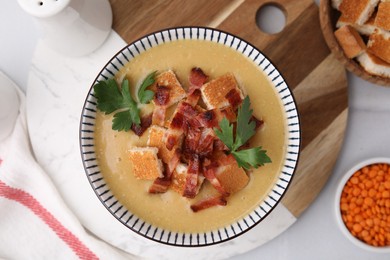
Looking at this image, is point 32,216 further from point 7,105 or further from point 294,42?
point 294,42

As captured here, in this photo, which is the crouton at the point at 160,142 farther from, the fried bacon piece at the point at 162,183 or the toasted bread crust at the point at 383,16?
the toasted bread crust at the point at 383,16

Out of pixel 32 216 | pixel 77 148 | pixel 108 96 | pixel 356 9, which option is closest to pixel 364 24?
pixel 356 9

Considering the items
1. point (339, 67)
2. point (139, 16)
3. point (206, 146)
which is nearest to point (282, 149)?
point (206, 146)

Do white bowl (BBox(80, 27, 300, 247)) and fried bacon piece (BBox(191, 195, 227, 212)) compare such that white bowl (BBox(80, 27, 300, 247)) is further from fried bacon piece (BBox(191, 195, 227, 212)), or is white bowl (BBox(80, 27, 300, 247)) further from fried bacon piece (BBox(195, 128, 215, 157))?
fried bacon piece (BBox(195, 128, 215, 157))

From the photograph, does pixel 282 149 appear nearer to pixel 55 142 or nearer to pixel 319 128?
pixel 319 128

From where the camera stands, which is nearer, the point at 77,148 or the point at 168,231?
the point at 168,231

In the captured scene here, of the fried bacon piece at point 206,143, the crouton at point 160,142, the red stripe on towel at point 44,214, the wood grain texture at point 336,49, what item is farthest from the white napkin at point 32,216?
the wood grain texture at point 336,49
